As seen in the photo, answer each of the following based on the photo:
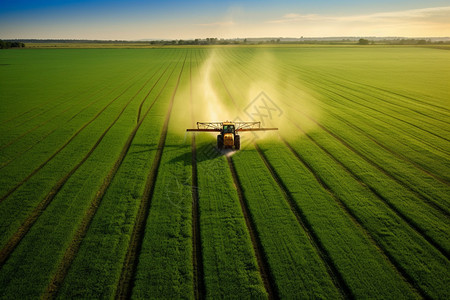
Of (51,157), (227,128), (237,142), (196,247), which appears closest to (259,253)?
(196,247)

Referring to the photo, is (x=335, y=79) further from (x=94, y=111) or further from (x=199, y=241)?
(x=199, y=241)

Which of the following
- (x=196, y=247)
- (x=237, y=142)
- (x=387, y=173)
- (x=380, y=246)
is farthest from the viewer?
(x=237, y=142)

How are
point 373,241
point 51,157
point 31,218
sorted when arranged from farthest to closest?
point 51,157, point 31,218, point 373,241

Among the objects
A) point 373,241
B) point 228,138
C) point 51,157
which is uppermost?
point 228,138

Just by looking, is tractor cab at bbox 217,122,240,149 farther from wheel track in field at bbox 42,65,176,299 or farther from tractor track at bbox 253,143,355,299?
wheel track in field at bbox 42,65,176,299

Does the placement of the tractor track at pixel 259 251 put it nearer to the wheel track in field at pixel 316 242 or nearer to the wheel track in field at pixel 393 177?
the wheel track in field at pixel 316 242

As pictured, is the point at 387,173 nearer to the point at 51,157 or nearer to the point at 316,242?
the point at 316,242

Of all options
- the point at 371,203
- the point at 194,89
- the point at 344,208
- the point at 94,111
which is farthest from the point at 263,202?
the point at 194,89
